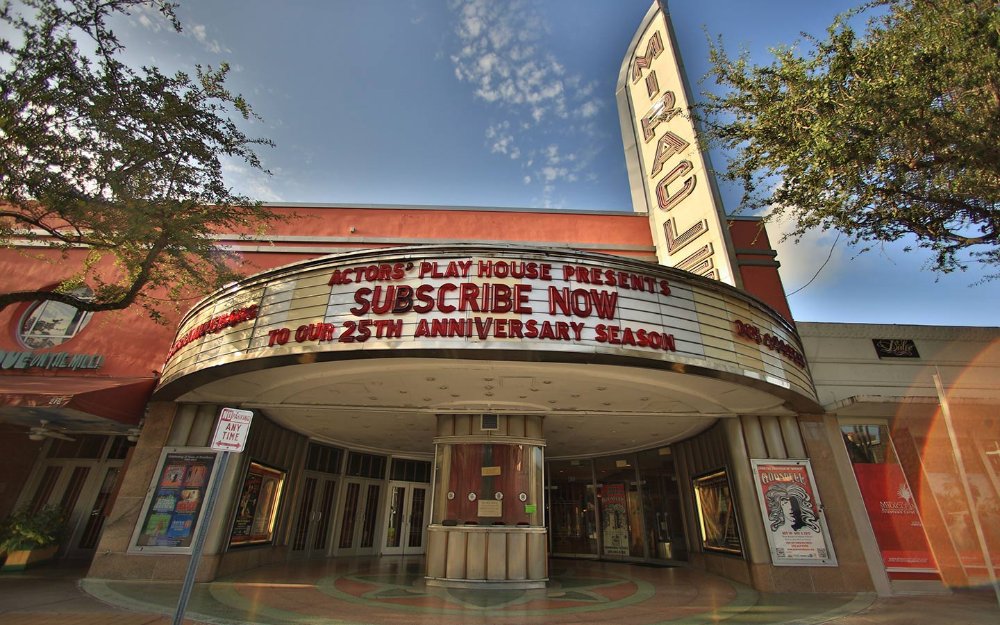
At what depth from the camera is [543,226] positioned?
627 inches

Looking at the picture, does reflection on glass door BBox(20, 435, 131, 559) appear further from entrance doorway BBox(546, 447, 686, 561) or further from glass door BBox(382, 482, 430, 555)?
entrance doorway BBox(546, 447, 686, 561)

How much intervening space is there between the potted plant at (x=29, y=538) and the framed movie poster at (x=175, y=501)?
10.2 ft

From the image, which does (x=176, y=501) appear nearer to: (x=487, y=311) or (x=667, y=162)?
(x=487, y=311)

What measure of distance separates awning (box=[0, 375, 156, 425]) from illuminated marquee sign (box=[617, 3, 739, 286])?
45.3ft

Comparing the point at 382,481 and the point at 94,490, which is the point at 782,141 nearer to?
the point at 382,481

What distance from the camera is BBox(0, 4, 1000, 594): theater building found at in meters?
7.95

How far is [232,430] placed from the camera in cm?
528

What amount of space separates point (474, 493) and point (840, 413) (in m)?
8.79

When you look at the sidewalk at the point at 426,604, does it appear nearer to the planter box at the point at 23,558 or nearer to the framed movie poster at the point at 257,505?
the planter box at the point at 23,558

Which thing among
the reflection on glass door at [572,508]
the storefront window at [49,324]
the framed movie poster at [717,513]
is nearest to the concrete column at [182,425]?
the storefront window at [49,324]

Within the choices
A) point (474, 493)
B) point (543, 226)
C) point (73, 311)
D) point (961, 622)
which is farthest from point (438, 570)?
point (73, 311)

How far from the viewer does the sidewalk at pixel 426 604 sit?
6867 mm

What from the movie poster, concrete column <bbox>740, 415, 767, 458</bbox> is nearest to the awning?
the movie poster

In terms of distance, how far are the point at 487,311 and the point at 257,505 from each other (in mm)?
8929
